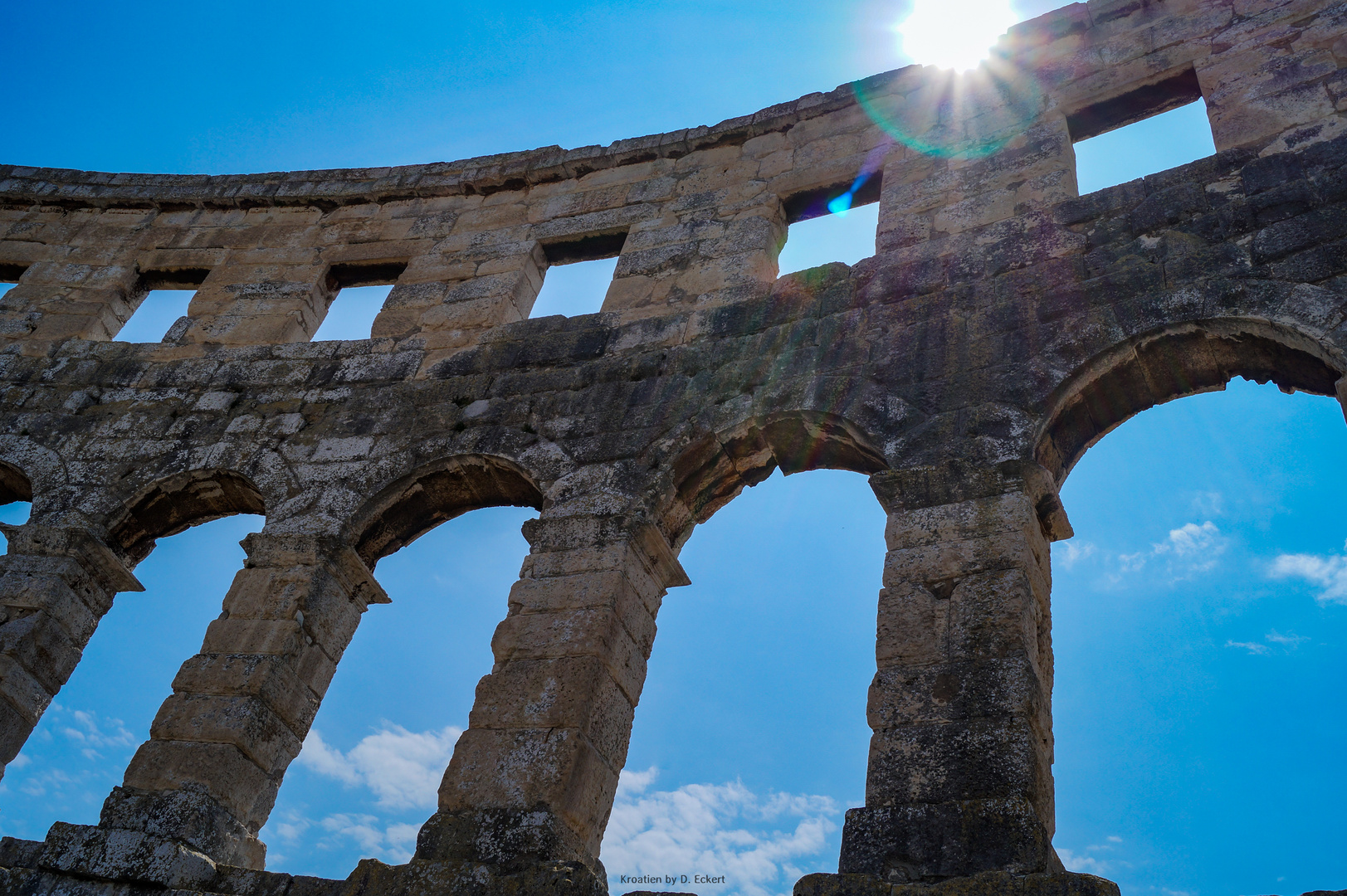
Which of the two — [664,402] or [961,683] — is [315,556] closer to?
[664,402]

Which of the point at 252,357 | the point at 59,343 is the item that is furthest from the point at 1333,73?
the point at 59,343

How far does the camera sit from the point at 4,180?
11273mm

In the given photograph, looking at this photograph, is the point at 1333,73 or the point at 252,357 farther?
the point at 252,357

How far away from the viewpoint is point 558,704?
5.25m

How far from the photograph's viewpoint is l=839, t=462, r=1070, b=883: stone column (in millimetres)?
3939

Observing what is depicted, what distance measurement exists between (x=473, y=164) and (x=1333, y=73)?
22.8ft

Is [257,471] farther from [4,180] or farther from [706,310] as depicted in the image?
[4,180]

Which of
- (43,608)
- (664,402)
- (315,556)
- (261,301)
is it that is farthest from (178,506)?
(664,402)

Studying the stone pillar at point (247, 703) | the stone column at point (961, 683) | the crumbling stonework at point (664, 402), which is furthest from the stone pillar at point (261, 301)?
the stone column at point (961, 683)

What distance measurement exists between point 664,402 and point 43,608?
4.17 m

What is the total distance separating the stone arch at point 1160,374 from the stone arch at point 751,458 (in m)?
1.01

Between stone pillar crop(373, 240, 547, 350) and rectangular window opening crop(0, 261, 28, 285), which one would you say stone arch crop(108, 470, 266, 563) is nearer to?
stone pillar crop(373, 240, 547, 350)

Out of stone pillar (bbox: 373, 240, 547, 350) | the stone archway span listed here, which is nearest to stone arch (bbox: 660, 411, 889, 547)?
stone pillar (bbox: 373, 240, 547, 350)

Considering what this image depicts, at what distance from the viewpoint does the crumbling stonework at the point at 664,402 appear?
480cm
